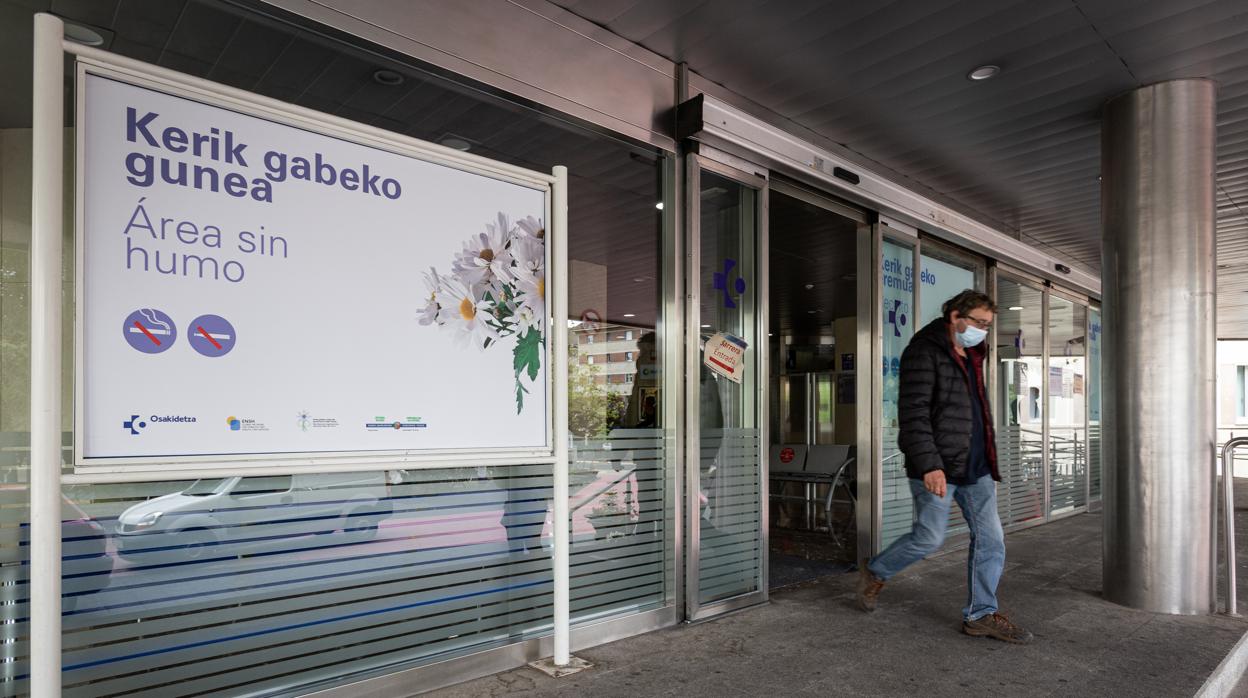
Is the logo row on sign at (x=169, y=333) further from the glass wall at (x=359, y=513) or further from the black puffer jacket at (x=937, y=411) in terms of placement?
the black puffer jacket at (x=937, y=411)

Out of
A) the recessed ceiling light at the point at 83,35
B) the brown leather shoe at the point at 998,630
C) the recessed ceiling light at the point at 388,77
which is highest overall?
the recessed ceiling light at the point at 388,77

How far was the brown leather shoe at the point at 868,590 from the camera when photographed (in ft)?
14.0

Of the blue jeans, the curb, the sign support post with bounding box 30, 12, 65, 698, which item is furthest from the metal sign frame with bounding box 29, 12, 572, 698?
the curb

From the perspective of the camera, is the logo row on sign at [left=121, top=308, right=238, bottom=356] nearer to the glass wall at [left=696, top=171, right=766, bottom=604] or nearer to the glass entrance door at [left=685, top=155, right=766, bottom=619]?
the glass entrance door at [left=685, top=155, right=766, bottom=619]

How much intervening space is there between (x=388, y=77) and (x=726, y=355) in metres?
2.25

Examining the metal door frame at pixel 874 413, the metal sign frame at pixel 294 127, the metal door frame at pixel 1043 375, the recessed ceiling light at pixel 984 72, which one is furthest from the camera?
the metal door frame at pixel 1043 375

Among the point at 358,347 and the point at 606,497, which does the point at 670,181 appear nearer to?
the point at 606,497

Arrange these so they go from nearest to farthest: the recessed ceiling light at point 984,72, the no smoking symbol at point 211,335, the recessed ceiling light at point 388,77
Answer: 1. the no smoking symbol at point 211,335
2. the recessed ceiling light at point 388,77
3. the recessed ceiling light at point 984,72

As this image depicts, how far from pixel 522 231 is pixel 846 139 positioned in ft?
10.1

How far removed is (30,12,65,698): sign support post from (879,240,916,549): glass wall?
194 inches

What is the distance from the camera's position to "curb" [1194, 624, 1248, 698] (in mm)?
3331

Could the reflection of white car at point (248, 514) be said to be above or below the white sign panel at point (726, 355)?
below

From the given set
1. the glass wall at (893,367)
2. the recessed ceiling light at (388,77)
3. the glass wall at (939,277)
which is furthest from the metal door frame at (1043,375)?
the recessed ceiling light at (388,77)

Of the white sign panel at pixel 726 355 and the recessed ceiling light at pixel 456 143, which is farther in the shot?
the white sign panel at pixel 726 355
